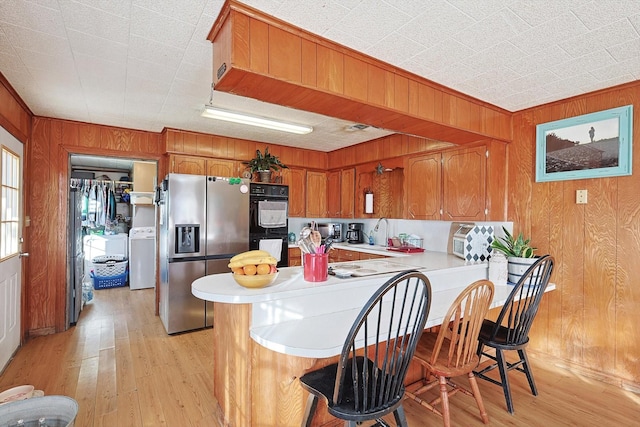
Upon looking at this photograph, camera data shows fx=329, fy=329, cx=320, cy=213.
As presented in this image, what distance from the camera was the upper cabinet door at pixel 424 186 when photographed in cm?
358

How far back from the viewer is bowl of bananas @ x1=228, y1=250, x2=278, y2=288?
69.5 inches

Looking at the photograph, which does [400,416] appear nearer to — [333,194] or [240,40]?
[240,40]

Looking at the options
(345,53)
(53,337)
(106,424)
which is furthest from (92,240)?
(345,53)

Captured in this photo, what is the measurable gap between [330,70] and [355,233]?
11.0ft

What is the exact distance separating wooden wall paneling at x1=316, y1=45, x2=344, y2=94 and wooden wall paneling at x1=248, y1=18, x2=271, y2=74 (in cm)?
31

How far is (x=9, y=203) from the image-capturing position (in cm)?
283

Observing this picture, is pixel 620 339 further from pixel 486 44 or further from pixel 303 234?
pixel 303 234

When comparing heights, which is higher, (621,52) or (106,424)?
(621,52)

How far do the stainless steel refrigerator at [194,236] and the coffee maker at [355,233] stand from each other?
1695mm

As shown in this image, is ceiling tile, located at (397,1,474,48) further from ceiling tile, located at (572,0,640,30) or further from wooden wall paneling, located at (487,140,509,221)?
wooden wall paneling, located at (487,140,509,221)

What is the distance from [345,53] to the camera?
6.35ft

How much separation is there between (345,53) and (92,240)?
6.22 meters

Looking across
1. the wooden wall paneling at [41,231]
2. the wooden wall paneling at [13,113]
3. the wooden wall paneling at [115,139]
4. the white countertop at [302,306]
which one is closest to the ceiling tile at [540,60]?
the white countertop at [302,306]

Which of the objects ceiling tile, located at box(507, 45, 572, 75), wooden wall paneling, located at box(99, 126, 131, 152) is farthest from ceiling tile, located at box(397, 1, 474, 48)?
wooden wall paneling, located at box(99, 126, 131, 152)
